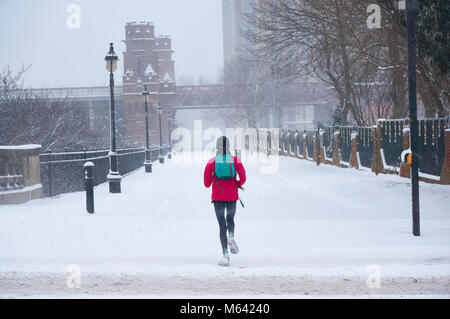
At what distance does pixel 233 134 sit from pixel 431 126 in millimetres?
77206

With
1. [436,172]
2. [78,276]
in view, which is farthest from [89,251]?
[436,172]

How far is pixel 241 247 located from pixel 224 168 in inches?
72.9

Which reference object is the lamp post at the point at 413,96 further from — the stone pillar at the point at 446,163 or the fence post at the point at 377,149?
the fence post at the point at 377,149

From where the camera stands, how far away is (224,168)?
7078 millimetres

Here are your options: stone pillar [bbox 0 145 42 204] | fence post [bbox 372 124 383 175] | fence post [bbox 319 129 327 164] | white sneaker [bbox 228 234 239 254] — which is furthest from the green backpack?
fence post [bbox 319 129 327 164]

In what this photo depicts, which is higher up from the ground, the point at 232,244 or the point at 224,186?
the point at 224,186

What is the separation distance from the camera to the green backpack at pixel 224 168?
23.2ft

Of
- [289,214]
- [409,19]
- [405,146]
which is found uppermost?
[409,19]

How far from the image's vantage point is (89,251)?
27.1 ft

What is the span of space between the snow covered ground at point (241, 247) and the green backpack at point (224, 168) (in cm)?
120

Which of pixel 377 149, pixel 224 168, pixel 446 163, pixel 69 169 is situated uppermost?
pixel 224 168

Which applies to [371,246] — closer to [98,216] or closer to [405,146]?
[98,216]

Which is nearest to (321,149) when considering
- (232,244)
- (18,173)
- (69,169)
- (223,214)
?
(69,169)

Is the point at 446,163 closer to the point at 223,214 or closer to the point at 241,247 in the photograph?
the point at 241,247
